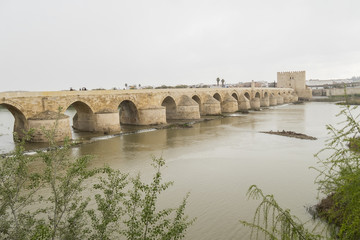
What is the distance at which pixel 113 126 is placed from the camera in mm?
18859

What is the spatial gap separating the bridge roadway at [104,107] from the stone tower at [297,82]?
3113 centimetres

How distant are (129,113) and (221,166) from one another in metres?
13.7

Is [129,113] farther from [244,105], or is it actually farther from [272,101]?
[272,101]

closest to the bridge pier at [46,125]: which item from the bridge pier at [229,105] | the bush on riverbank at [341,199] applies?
the bush on riverbank at [341,199]

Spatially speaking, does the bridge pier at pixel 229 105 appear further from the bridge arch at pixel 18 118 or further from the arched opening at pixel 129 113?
the bridge arch at pixel 18 118

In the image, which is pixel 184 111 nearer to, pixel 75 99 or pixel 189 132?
pixel 189 132

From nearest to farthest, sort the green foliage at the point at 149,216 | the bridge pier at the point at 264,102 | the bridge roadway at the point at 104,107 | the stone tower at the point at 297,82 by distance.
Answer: the green foliage at the point at 149,216
the bridge roadway at the point at 104,107
the bridge pier at the point at 264,102
the stone tower at the point at 297,82

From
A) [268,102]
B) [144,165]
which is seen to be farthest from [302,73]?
[144,165]

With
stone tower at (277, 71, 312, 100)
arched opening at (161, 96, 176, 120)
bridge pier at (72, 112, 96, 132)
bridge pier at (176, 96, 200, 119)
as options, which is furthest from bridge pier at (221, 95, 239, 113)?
stone tower at (277, 71, 312, 100)

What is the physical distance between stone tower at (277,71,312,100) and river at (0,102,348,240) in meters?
43.9

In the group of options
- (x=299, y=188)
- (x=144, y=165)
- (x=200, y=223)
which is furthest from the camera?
(x=144, y=165)

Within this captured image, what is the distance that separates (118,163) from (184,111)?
14.6 meters

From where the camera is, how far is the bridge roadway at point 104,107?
14906 mm

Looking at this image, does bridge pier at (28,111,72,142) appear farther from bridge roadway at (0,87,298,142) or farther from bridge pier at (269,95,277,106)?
bridge pier at (269,95,277,106)
